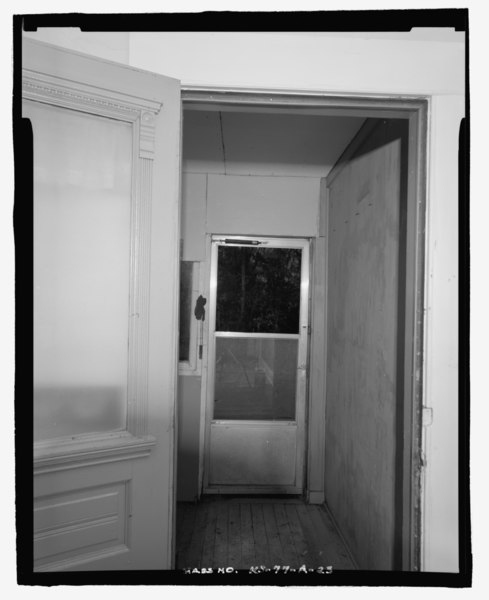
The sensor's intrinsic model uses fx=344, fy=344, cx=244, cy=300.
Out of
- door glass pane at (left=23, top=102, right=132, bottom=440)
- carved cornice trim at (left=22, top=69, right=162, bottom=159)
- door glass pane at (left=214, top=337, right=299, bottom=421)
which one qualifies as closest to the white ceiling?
carved cornice trim at (left=22, top=69, right=162, bottom=159)

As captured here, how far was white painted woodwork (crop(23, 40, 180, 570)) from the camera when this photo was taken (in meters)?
1.09

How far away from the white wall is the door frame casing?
22mm

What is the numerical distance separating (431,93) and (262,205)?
165 centimetres

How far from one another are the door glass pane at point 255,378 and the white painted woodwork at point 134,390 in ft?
5.24

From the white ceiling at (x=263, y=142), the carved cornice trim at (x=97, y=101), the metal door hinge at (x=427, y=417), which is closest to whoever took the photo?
the carved cornice trim at (x=97, y=101)

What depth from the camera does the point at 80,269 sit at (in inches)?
43.0

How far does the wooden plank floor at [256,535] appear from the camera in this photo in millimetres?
2018

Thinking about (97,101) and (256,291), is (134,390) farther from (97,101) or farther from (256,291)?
(256,291)

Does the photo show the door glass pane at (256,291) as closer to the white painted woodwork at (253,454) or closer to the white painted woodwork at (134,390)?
the white painted woodwork at (253,454)

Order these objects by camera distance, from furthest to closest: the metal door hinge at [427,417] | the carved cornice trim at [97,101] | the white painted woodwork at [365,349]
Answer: the white painted woodwork at [365,349] → the metal door hinge at [427,417] → the carved cornice trim at [97,101]

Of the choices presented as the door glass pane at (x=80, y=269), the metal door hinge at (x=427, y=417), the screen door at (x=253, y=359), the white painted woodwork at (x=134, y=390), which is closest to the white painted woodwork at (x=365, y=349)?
the metal door hinge at (x=427, y=417)

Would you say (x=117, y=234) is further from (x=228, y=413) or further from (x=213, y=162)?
(x=228, y=413)

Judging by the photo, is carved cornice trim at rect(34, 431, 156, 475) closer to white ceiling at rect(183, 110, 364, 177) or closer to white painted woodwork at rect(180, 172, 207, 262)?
white ceiling at rect(183, 110, 364, 177)

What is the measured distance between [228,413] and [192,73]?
2.35 meters
